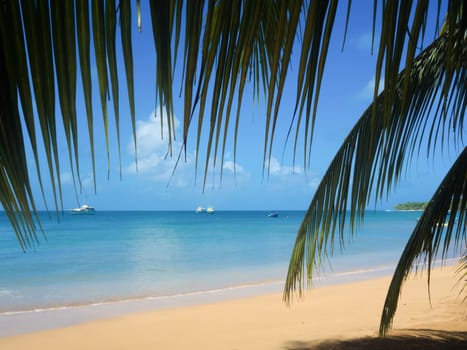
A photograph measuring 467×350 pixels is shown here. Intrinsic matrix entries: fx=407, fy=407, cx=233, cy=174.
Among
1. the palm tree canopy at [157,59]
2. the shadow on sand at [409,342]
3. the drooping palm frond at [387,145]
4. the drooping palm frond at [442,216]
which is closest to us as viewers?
the palm tree canopy at [157,59]

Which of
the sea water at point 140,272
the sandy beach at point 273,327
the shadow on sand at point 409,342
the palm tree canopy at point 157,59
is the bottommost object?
the sea water at point 140,272

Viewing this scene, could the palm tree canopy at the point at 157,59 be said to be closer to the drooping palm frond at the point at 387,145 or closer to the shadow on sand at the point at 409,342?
the drooping palm frond at the point at 387,145

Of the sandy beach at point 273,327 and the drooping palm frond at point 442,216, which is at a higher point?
the drooping palm frond at point 442,216

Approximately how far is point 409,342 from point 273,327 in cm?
278

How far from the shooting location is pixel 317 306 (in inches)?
293

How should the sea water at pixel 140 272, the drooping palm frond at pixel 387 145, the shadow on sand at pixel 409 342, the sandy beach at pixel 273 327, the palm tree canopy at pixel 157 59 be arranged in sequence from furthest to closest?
the sea water at pixel 140 272, the sandy beach at pixel 273 327, the shadow on sand at pixel 409 342, the drooping palm frond at pixel 387 145, the palm tree canopy at pixel 157 59

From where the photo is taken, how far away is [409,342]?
3.59 metres

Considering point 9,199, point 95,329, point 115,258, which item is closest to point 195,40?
point 9,199

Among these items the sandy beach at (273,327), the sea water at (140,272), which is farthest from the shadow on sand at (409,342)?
the sea water at (140,272)

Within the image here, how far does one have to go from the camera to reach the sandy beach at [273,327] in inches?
172

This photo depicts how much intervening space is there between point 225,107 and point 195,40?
0.26ft

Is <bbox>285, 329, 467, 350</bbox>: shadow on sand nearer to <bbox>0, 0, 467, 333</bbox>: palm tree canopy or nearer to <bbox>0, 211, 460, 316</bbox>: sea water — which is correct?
<bbox>0, 211, 460, 316</bbox>: sea water

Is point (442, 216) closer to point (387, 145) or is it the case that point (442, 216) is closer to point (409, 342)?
point (387, 145)

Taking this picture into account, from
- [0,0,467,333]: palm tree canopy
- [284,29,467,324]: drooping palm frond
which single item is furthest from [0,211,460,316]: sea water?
[0,0,467,333]: palm tree canopy
